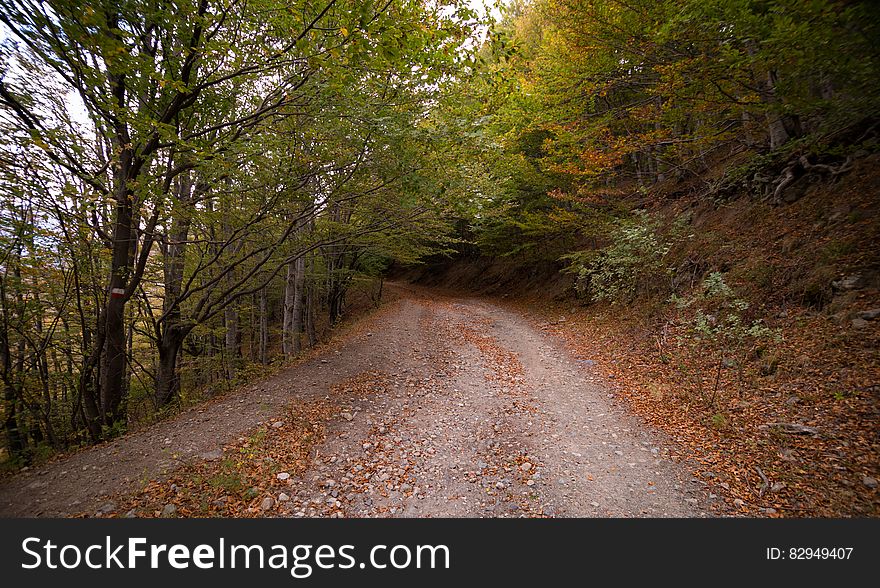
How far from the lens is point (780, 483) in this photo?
3.49m

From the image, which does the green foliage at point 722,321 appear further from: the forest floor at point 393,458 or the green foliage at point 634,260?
the forest floor at point 393,458

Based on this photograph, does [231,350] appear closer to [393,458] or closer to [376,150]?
[376,150]

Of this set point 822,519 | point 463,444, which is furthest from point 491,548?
point 822,519

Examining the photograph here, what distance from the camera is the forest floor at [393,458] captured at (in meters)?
3.57

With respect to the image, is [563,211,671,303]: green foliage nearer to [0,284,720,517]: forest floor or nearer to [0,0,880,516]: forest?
[0,0,880,516]: forest

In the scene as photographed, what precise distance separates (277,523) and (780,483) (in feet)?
17.6

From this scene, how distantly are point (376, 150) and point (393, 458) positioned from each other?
17.4ft

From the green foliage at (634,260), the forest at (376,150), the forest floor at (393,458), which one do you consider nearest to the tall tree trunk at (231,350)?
the forest at (376,150)

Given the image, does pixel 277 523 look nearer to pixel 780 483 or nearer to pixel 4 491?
pixel 4 491

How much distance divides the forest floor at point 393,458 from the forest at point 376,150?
1676mm

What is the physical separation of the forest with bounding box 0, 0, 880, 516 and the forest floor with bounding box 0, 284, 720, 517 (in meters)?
1.68

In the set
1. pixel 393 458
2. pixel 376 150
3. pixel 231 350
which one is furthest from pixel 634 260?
pixel 231 350

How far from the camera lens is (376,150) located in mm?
6051

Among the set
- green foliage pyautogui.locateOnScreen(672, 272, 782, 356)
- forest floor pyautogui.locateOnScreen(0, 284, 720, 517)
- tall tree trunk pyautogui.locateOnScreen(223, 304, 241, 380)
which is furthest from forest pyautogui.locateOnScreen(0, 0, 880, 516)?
tall tree trunk pyautogui.locateOnScreen(223, 304, 241, 380)
